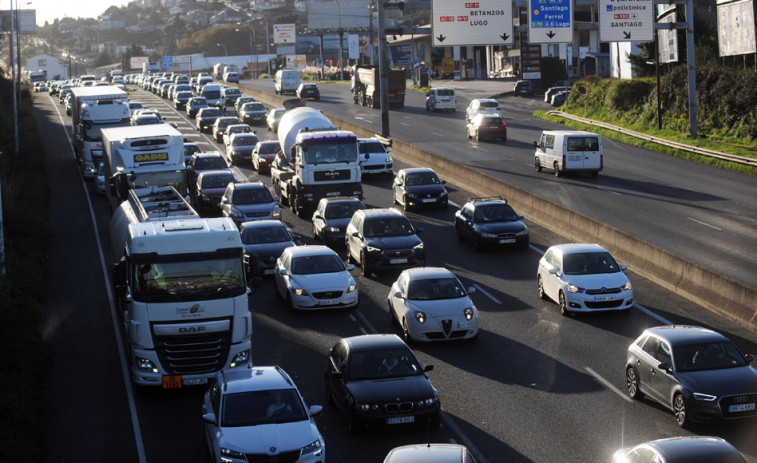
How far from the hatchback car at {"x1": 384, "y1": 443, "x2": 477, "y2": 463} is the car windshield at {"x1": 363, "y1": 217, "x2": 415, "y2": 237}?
638 inches

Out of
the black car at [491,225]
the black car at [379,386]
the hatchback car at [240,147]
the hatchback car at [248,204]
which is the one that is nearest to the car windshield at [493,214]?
the black car at [491,225]

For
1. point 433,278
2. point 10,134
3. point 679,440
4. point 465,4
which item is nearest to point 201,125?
point 10,134

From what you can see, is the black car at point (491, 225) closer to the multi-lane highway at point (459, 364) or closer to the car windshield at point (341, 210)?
the multi-lane highway at point (459, 364)

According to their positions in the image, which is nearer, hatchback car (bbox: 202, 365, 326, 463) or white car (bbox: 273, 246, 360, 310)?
hatchback car (bbox: 202, 365, 326, 463)

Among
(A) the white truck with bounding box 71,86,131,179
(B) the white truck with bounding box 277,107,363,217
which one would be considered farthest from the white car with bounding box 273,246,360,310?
(A) the white truck with bounding box 71,86,131,179

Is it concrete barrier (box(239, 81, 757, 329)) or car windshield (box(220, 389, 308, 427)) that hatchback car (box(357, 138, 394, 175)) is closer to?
concrete barrier (box(239, 81, 757, 329))

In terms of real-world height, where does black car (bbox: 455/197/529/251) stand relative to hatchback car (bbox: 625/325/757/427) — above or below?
above

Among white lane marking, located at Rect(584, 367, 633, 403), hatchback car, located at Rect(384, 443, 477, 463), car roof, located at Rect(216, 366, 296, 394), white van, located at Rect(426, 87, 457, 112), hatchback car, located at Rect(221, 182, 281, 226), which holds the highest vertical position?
white van, located at Rect(426, 87, 457, 112)

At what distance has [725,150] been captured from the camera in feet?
155

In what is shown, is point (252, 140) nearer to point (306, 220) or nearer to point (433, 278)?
point (306, 220)

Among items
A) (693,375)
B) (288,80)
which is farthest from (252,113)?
(693,375)

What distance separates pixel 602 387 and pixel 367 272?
10.8m

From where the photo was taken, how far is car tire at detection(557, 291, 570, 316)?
22750mm

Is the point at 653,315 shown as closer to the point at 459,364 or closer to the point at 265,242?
the point at 459,364
